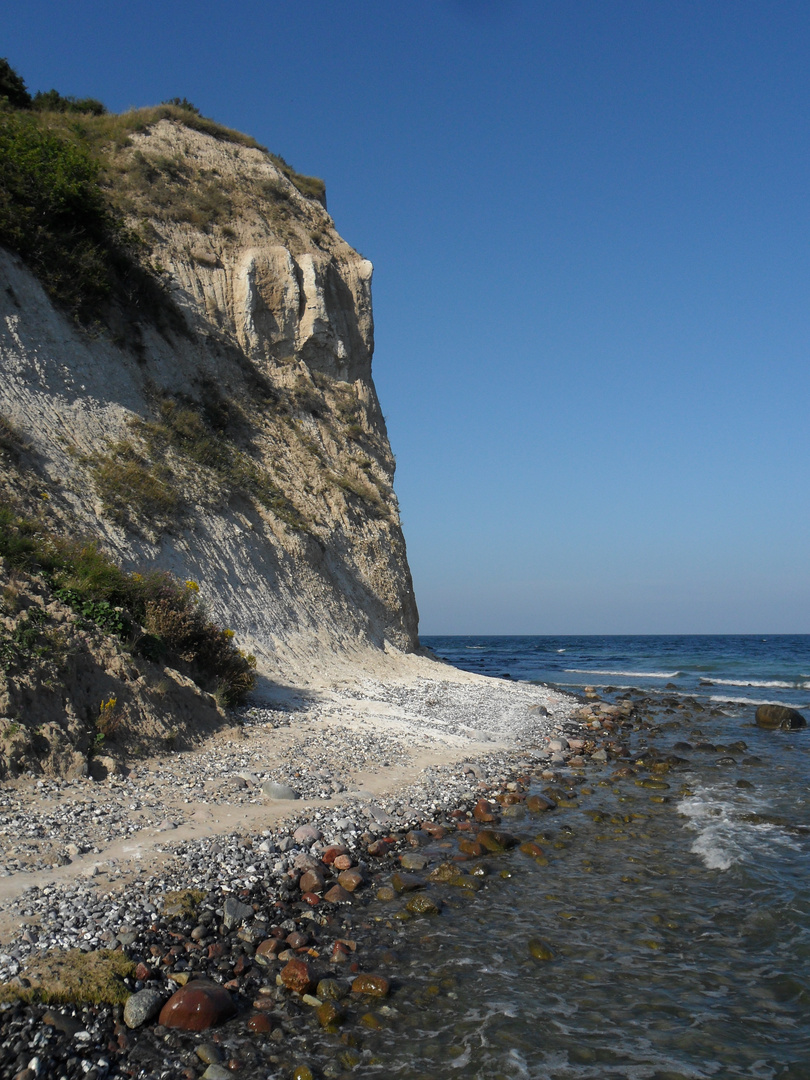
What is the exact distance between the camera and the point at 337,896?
693 centimetres

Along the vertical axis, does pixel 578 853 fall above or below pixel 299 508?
below

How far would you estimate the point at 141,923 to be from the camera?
5797 millimetres

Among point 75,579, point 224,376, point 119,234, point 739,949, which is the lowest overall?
point 739,949

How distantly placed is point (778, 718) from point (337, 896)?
58.7 ft

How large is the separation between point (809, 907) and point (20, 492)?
1495cm

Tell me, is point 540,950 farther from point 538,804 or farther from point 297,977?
point 538,804

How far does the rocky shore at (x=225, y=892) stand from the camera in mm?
4652

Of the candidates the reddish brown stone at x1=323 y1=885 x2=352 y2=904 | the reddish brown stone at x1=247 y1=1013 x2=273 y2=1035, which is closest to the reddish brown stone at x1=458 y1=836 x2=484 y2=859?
the reddish brown stone at x1=323 y1=885 x2=352 y2=904

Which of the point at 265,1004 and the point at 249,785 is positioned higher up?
the point at 249,785

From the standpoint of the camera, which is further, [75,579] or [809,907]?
[75,579]

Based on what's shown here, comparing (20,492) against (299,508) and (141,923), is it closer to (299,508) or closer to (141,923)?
(299,508)

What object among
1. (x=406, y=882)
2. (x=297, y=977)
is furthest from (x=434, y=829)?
(x=297, y=977)

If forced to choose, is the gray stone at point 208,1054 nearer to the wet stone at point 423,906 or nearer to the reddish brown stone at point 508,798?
the wet stone at point 423,906

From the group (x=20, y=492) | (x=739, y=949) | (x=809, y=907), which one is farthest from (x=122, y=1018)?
(x=20, y=492)
